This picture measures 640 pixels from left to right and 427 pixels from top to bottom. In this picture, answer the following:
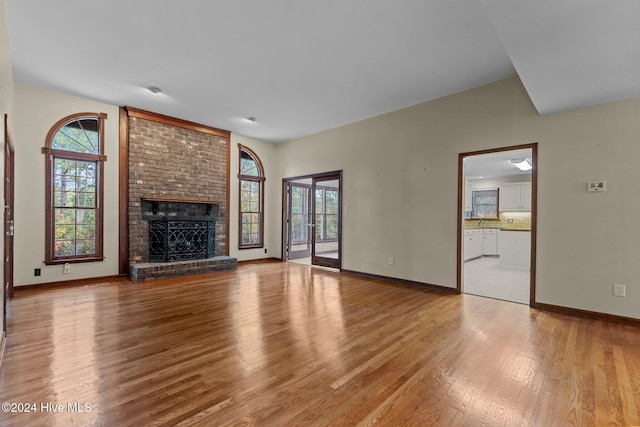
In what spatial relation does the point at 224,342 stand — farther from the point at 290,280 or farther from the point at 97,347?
the point at 290,280

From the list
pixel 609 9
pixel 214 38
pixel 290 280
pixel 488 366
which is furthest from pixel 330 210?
pixel 609 9

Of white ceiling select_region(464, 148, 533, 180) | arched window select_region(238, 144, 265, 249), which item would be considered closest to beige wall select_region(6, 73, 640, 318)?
arched window select_region(238, 144, 265, 249)

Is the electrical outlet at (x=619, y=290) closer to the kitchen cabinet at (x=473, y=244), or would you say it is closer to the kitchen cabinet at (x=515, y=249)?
the kitchen cabinet at (x=515, y=249)

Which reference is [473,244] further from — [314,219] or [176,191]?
[176,191]

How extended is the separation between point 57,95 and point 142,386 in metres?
4.99

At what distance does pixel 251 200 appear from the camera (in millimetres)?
7379

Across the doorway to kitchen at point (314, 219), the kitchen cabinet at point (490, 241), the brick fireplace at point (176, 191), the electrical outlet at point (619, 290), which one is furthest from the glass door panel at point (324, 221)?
the kitchen cabinet at point (490, 241)

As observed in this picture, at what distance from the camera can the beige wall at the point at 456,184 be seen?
3314mm

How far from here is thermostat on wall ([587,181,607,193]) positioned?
3378 millimetres

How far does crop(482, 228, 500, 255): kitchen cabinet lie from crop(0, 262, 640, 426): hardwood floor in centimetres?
531

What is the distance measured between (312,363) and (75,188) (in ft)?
16.6

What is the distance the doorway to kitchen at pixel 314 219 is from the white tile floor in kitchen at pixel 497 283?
2525mm

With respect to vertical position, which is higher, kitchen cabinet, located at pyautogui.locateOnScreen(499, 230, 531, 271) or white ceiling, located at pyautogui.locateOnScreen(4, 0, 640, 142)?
white ceiling, located at pyautogui.locateOnScreen(4, 0, 640, 142)

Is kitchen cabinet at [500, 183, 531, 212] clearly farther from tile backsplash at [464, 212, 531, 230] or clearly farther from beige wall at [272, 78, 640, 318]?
beige wall at [272, 78, 640, 318]
